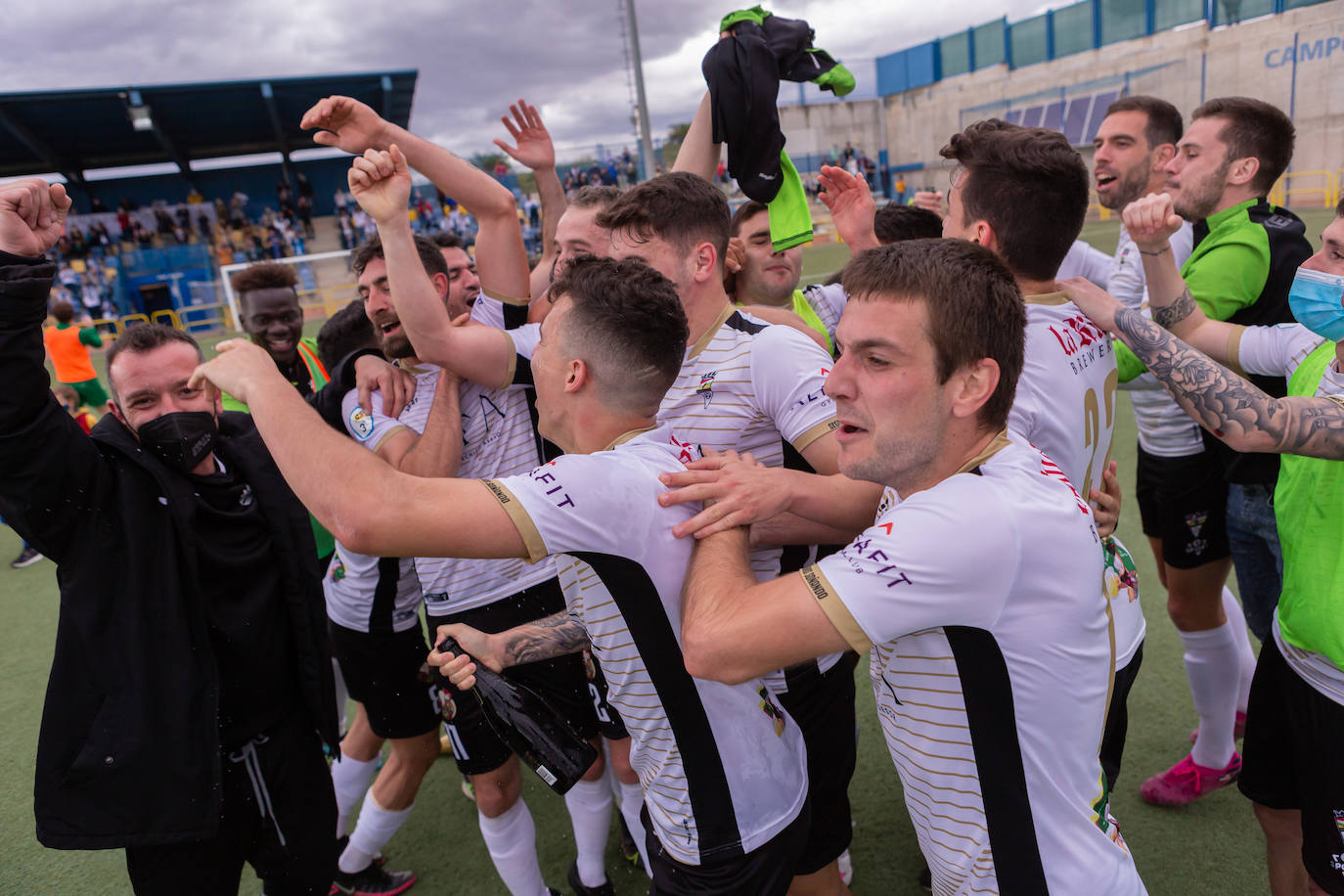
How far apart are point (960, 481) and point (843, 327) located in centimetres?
39

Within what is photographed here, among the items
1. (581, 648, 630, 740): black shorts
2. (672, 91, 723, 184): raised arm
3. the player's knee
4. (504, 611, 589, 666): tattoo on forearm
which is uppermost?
(672, 91, 723, 184): raised arm

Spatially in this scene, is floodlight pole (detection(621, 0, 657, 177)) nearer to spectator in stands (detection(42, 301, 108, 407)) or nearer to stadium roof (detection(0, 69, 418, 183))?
spectator in stands (detection(42, 301, 108, 407))

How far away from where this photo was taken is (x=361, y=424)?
289 centimetres

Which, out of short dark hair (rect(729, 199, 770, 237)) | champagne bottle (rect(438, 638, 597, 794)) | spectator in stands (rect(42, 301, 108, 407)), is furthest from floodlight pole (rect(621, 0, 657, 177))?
champagne bottle (rect(438, 638, 597, 794))

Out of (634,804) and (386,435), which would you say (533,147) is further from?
(634,804)

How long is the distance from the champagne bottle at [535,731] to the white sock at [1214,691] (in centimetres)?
269

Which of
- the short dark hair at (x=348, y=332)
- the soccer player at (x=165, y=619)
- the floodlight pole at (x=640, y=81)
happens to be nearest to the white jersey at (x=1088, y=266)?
the short dark hair at (x=348, y=332)

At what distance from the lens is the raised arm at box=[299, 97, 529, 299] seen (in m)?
2.67

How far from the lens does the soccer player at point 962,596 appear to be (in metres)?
1.44

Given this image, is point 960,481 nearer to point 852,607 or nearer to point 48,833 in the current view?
point 852,607

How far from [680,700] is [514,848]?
1522 millimetres

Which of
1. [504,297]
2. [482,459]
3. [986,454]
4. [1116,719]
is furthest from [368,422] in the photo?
[1116,719]

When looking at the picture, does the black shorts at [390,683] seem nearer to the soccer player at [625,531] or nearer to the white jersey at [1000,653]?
the soccer player at [625,531]

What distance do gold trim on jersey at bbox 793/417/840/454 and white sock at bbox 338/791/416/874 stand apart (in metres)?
2.29
